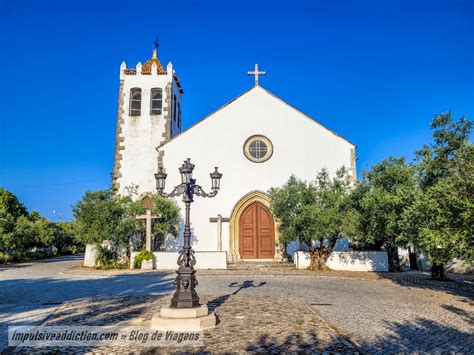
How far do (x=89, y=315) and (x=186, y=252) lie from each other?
2492 mm

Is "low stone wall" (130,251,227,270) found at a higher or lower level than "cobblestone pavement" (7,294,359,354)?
higher

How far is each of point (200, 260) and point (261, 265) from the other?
9.75 ft

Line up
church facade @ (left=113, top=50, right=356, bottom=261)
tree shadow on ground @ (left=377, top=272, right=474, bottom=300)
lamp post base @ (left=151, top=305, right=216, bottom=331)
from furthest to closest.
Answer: church facade @ (left=113, top=50, right=356, bottom=261) → tree shadow on ground @ (left=377, top=272, right=474, bottom=300) → lamp post base @ (left=151, top=305, right=216, bottom=331)

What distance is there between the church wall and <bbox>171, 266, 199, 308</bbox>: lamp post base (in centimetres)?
1225

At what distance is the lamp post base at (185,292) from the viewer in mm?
7375

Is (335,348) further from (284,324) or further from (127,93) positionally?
(127,93)

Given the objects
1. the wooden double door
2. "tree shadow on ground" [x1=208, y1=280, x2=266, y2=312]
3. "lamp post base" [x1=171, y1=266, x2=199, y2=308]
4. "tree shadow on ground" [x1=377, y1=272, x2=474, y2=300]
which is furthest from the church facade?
"lamp post base" [x1=171, y1=266, x2=199, y2=308]

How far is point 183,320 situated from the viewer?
274 inches

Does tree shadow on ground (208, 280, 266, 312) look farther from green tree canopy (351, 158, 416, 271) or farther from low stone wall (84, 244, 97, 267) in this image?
low stone wall (84, 244, 97, 267)

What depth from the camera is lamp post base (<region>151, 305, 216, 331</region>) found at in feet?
22.6

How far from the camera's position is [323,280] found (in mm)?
14250

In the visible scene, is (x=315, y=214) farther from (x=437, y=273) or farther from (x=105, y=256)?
(x=105, y=256)

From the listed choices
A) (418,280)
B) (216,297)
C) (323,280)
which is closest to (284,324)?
(216,297)

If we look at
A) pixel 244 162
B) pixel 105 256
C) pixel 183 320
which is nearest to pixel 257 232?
pixel 244 162
